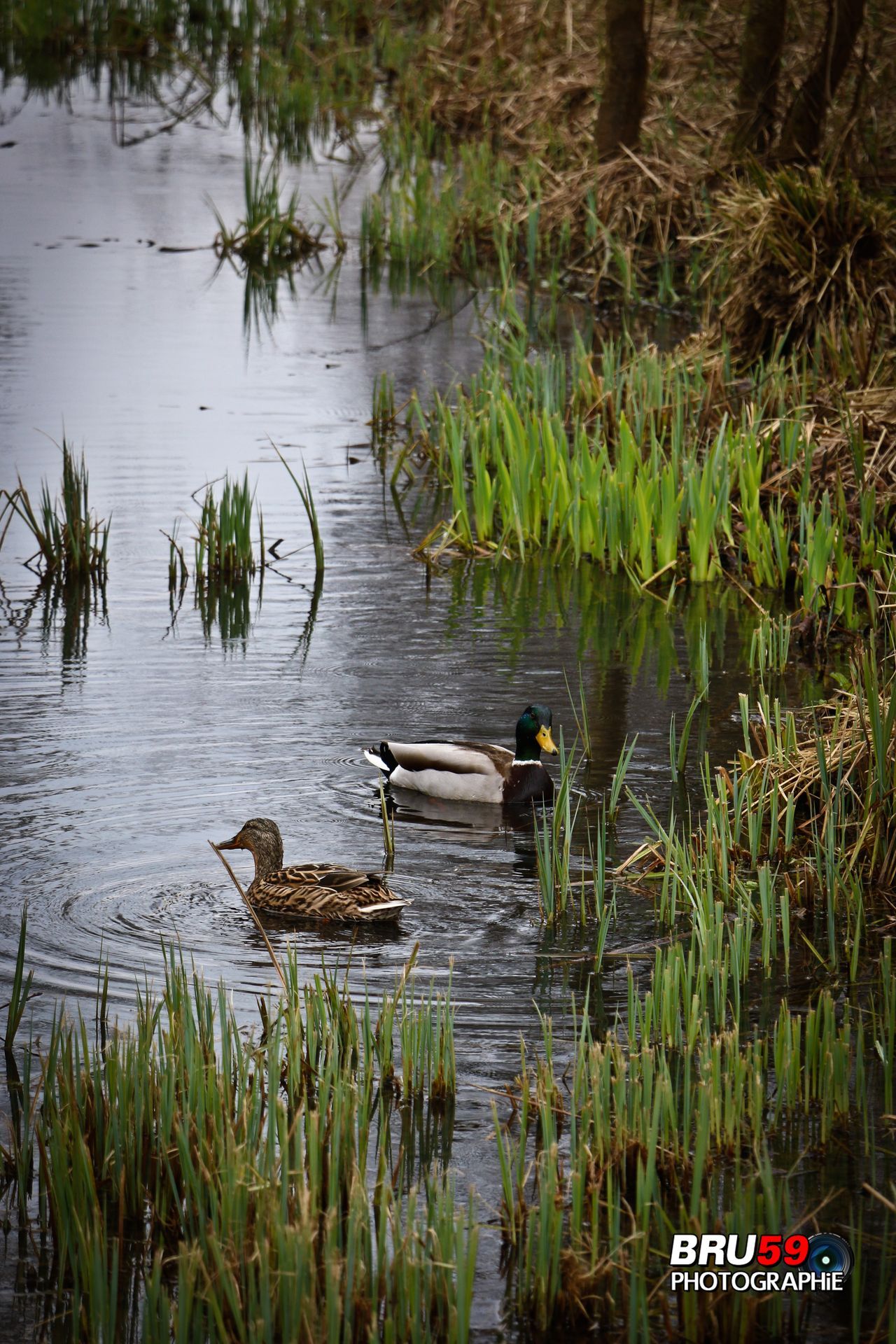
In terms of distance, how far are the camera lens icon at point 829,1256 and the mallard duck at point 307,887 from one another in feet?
7.40

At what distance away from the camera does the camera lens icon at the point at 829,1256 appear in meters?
3.92

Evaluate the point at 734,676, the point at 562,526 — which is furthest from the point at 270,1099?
the point at 562,526

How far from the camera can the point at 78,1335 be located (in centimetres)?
372

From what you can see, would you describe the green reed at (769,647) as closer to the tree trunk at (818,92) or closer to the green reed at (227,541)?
the green reed at (227,541)

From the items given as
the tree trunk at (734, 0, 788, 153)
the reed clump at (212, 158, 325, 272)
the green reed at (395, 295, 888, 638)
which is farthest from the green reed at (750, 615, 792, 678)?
the reed clump at (212, 158, 325, 272)

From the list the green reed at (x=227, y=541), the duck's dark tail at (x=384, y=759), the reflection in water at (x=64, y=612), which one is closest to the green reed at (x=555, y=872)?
the duck's dark tail at (x=384, y=759)

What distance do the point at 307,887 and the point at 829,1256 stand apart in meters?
2.58

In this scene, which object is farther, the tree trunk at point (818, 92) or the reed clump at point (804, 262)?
the tree trunk at point (818, 92)

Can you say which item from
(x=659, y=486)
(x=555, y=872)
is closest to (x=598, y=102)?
(x=659, y=486)

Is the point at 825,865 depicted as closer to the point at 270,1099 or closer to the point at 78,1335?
the point at 270,1099

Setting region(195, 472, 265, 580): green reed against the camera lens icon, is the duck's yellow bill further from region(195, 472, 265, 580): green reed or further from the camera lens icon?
the camera lens icon

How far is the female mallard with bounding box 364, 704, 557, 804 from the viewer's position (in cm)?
754

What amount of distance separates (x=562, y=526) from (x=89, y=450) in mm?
3826

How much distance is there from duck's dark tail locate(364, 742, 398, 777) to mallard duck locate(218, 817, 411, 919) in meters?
1.17
